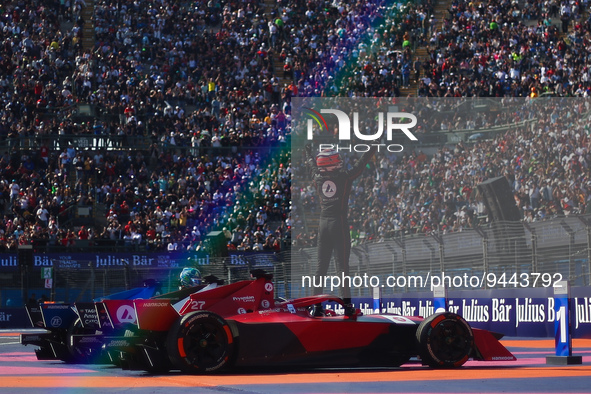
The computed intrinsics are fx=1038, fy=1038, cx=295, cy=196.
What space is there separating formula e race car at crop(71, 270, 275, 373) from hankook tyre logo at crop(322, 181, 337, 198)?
12.6 m

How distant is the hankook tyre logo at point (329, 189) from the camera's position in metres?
25.8

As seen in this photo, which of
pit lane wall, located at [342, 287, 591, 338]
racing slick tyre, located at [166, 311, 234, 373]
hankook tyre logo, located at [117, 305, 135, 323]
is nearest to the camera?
racing slick tyre, located at [166, 311, 234, 373]

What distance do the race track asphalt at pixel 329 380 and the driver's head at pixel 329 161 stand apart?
12.9m

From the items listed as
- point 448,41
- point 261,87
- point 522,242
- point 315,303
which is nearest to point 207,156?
point 261,87

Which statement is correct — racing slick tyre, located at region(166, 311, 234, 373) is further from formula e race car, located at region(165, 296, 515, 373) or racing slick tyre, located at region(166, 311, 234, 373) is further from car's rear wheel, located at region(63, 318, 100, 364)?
car's rear wheel, located at region(63, 318, 100, 364)

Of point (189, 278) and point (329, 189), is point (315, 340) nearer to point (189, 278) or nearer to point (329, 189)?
point (189, 278)

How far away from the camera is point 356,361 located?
12039mm

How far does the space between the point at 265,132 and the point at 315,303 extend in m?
27.9

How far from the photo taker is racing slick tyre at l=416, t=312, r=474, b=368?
12039 mm

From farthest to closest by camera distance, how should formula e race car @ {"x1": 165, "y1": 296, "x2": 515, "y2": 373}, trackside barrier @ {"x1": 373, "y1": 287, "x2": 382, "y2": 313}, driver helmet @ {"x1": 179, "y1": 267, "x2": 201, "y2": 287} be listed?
1. trackside barrier @ {"x1": 373, "y1": 287, "x2": 382, "y2": 313}
2. driver helmet @ {"x1": 179, "y1": 267, "x2": 201, "y2": 287}
3. formula e race car @ {"x1": 165, "y1": 296, "x2": 515, "y2": 373}

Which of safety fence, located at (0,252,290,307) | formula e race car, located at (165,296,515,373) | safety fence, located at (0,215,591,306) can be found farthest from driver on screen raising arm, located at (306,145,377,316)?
formula e race car, located at (165,296,515,373)

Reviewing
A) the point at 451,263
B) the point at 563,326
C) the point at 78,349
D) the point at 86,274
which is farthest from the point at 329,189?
the point at 563,326

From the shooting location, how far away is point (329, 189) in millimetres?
25906

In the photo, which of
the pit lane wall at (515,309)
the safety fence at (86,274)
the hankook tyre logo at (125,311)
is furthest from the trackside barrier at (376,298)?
the safety fence at (86,274)
